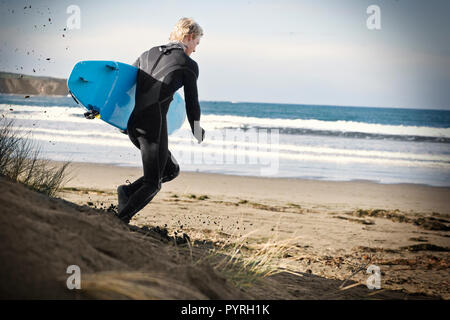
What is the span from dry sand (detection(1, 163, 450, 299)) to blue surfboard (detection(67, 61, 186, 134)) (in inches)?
32.5

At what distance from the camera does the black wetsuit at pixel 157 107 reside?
149 inches

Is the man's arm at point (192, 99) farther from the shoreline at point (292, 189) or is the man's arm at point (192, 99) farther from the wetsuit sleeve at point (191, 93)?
the shoreline at point (292, 189)

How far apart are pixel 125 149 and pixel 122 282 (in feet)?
37.5

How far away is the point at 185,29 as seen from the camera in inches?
151

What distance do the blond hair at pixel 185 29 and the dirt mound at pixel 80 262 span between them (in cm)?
165

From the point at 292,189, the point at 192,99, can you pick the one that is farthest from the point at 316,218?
the point at 192,99

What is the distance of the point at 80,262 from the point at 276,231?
3.51 metres

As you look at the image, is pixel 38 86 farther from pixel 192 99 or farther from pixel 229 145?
pixel 192 99

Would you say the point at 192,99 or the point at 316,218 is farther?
the point at 316,218

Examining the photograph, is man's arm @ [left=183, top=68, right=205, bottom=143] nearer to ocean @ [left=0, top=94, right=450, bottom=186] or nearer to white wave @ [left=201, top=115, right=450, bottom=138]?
ocean @ [left=0, top=94, right=450, bottom=186]

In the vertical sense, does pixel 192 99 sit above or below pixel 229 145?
below

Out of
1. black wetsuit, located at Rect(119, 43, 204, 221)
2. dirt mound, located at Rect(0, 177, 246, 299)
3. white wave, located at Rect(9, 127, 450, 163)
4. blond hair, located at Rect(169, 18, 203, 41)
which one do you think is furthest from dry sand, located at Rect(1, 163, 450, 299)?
white wave, located at Rect(9, 127, 450, 163)
